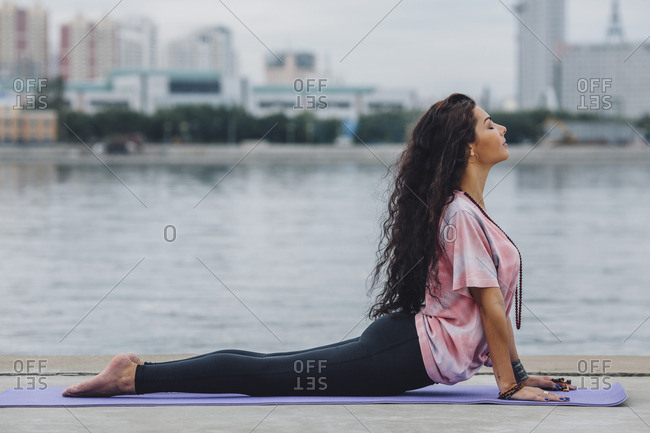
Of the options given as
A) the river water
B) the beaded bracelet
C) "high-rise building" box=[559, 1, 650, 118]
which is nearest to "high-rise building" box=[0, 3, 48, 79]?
"high-rise building" box=[559, 1, 650, 118]

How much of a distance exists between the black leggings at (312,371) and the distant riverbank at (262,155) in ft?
224

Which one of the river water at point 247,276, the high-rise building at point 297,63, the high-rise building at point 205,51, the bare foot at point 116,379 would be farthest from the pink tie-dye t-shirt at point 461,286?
the high-rise building at point 205,51

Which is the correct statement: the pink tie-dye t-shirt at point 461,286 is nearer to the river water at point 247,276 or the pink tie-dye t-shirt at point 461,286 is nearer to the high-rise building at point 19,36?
the river water at point 247,276

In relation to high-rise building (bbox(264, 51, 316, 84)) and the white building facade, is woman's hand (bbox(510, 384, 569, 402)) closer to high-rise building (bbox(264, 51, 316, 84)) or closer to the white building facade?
the white building facade

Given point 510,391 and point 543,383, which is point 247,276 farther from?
point 510,391

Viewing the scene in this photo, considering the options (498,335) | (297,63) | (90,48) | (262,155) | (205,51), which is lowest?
(498,335)

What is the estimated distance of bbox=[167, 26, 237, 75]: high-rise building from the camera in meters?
151

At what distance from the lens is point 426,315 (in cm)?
340

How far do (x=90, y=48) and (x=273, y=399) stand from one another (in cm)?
15982

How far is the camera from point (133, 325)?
939 centimetres

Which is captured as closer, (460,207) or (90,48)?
(460,207)

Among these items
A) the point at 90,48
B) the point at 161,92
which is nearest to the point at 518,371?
the point at 161,92

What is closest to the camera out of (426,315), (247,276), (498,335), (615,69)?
(498,335)

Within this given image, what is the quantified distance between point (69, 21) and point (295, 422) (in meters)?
160
